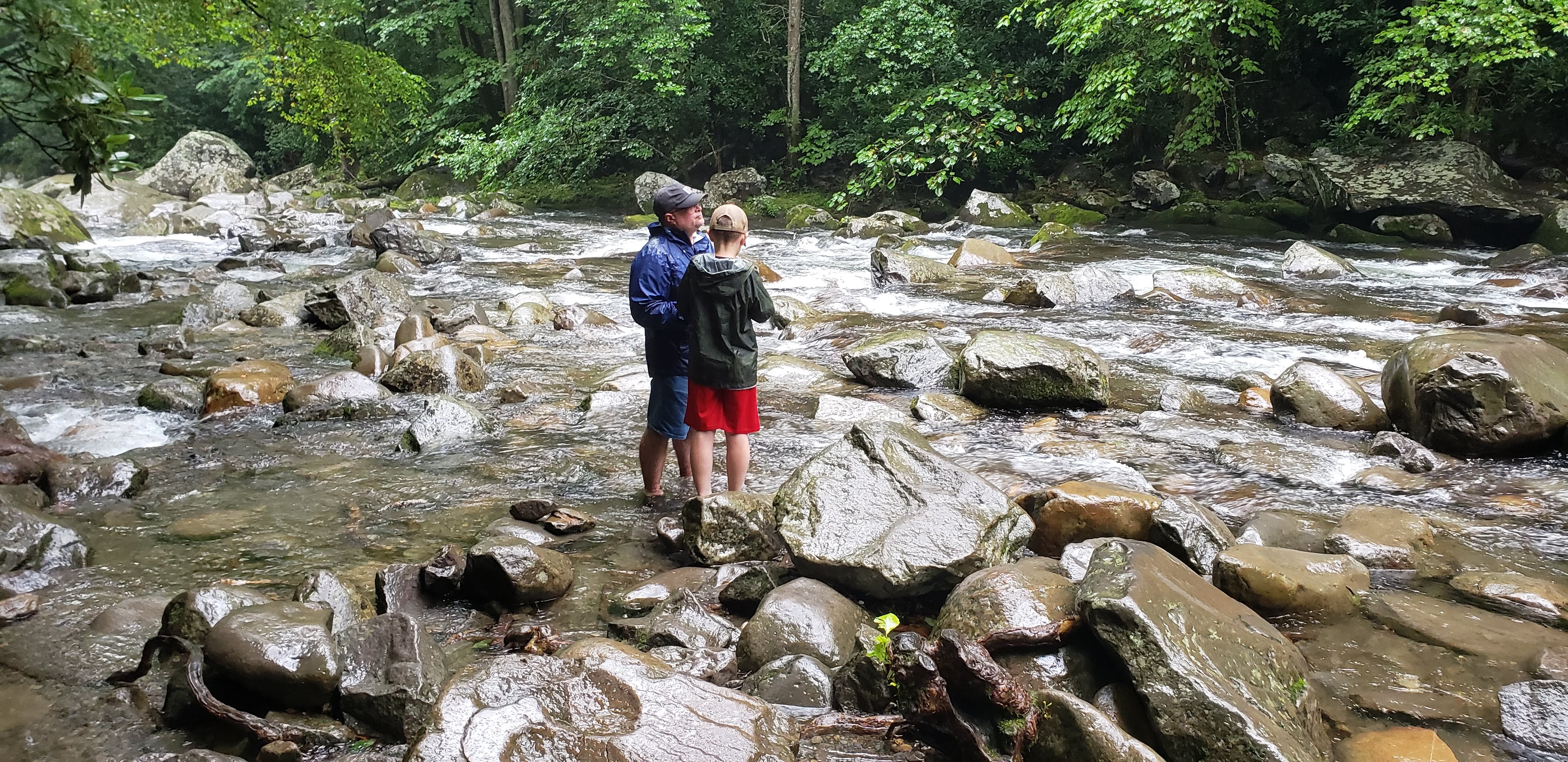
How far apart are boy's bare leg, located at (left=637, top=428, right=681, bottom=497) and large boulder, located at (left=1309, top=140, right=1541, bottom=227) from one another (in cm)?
1369

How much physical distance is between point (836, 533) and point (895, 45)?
17439 millimetres

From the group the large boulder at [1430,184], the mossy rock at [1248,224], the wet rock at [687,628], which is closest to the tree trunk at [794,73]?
the mossy rock at [1248,224]

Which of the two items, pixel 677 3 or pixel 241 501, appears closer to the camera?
pixel 241 501

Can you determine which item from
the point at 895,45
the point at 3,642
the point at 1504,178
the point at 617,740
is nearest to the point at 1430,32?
the point at 1504,178

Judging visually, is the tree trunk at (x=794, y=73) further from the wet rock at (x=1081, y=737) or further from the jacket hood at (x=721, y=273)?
the wet rock at (x=1081, y=737)

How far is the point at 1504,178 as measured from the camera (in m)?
13.6

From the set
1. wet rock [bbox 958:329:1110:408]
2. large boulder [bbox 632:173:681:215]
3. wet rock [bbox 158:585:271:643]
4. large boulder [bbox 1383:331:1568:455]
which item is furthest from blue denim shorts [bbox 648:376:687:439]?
large boulder [bbox 632:173:681:215]

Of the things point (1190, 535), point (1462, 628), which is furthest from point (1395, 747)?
point (1190, 535)

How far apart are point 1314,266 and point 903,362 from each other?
23.6 feet

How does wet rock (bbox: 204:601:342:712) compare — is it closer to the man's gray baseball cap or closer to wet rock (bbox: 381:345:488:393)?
the man's gray baseball cap

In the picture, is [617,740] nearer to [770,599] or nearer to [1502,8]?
[770,599]

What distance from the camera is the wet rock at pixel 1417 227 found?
13.5 m

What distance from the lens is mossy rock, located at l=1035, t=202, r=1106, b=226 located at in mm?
16891

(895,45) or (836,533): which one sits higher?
(895,45)
